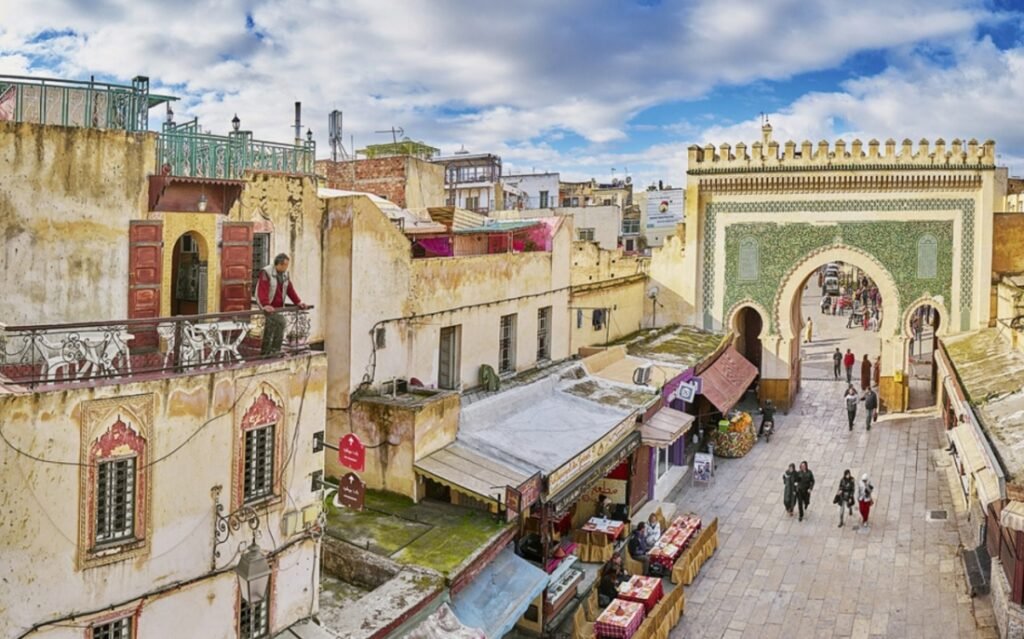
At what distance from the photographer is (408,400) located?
41.4 feet

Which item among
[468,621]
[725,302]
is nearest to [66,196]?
[468,621]

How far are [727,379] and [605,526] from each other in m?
8.70

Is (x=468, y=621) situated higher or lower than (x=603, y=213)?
lower

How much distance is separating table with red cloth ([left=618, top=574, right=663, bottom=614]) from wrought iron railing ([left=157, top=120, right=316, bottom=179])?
7171 millimetres

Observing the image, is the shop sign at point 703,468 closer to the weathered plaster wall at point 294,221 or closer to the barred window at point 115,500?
the weathered plaster wall at point 294,221

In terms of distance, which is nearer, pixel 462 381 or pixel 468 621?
pixel 468 621

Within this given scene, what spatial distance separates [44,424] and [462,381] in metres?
9.09

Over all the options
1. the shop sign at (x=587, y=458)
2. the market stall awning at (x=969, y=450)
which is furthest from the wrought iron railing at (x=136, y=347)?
the market stall awning at (x=969, y=450)

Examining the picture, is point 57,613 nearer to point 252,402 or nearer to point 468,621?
point 252,402

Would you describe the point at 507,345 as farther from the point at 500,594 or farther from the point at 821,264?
the point at 821,264

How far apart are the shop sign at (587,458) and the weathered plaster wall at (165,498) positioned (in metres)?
4.13

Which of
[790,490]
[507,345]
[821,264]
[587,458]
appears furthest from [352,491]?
[821,264]

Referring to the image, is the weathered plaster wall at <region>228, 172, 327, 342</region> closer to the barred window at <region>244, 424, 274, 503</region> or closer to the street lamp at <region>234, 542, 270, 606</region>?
the barred window at <region>244, 424, 274, 503</region>

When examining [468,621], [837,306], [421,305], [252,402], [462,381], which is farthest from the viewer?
[837,306]
